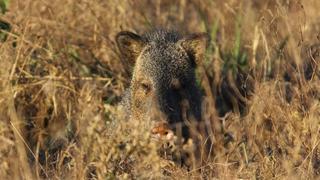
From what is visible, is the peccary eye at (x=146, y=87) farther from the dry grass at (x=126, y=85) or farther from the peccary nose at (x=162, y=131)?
the peccary nose at (x=162, y=131)

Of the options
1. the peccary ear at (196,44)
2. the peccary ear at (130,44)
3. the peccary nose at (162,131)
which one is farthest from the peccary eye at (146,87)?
the peccary nose at (162,131)

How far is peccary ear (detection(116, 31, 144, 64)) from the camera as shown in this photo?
6.65 m

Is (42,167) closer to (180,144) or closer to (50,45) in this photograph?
(180,144)

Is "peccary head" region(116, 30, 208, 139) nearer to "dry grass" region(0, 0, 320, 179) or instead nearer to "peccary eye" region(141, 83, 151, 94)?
"peccary eye" region(141, 83, 151, 94)

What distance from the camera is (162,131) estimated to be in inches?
225

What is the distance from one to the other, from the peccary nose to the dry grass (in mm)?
238

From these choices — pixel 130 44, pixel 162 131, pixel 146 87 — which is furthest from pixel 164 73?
pixel 162 131

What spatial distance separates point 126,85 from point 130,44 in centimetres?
107

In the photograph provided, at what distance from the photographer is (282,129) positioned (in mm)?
6414

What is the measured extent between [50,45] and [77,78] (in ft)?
1.27

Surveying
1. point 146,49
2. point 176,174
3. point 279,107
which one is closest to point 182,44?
point 146,49

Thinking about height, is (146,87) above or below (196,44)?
below

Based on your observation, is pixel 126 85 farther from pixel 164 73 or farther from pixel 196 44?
pixel 164 73

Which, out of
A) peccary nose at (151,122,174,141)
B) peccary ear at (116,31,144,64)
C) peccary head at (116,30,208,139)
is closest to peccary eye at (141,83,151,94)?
peccary head at (116,30,208,139)
